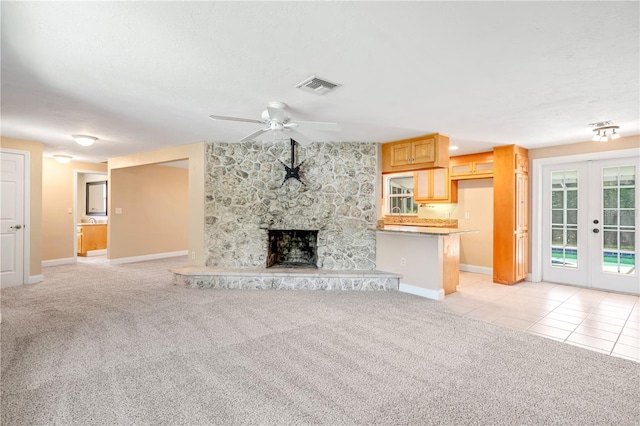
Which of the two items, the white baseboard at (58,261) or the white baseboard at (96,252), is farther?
the white baseboard at (96,252)

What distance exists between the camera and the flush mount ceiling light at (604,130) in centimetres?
388

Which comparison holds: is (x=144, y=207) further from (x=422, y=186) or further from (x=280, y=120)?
(x=422, y=186)

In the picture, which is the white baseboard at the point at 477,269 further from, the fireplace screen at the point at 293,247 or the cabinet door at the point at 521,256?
the fireplace screen at the point at 293,247

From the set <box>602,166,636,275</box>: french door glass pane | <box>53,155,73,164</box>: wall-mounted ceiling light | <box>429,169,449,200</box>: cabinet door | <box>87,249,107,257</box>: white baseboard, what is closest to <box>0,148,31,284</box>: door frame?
<box>53,155,73,164</box>: wall-mounted ceiling light

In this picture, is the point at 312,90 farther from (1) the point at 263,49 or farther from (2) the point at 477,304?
(2) the point at 477,304

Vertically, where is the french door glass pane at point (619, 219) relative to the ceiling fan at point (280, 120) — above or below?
below

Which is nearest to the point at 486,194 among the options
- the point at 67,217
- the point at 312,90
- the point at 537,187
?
the point at 537,187

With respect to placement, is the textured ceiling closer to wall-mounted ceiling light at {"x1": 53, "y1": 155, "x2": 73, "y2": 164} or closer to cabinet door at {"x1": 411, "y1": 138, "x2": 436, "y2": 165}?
cabinet door at {"x1": 411, "y1": 138, "x2": 436, "y2": 165}

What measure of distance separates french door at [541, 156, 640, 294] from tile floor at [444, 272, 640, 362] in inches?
11.7

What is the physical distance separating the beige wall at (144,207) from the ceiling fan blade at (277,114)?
106 inches

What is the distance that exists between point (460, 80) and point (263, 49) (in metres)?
1.67

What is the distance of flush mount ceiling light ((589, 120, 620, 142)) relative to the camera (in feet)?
12.7

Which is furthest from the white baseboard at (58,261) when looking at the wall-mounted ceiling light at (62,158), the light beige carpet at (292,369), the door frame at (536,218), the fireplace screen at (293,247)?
the door frame at (536,218)

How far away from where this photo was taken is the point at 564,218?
528cm
